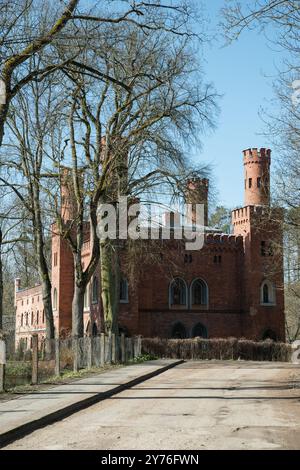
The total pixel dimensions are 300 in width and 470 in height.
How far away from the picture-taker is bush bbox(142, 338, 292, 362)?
126ft

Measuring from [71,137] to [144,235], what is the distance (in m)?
5.89

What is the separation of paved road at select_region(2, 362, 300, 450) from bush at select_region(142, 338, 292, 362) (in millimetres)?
19976

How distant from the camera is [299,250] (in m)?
25.1

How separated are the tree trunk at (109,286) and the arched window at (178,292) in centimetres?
1902

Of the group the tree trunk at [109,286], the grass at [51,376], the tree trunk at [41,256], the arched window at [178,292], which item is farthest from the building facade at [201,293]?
the grass at [51,376]

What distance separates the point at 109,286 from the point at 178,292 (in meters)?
20.3

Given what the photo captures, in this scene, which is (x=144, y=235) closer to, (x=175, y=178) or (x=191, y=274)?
(x=175, y=178)

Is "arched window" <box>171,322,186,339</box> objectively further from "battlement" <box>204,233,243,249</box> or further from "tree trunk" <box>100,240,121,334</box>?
"tree trunk" <box>100,240,121,334</box>

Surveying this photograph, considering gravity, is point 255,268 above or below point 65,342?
above

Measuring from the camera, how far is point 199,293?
51844 mm

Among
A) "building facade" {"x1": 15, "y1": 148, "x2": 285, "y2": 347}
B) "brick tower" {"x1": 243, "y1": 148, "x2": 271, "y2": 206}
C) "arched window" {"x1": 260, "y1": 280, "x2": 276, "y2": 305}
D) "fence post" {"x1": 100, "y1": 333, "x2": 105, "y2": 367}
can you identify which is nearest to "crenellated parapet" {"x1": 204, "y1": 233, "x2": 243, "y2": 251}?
"building facade" {"x1": 15, "y1": 148, "x2": 285, "y2": 347}

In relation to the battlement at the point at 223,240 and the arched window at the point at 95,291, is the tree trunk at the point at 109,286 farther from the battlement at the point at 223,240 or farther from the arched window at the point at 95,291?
the battlement at the point at 223,240
